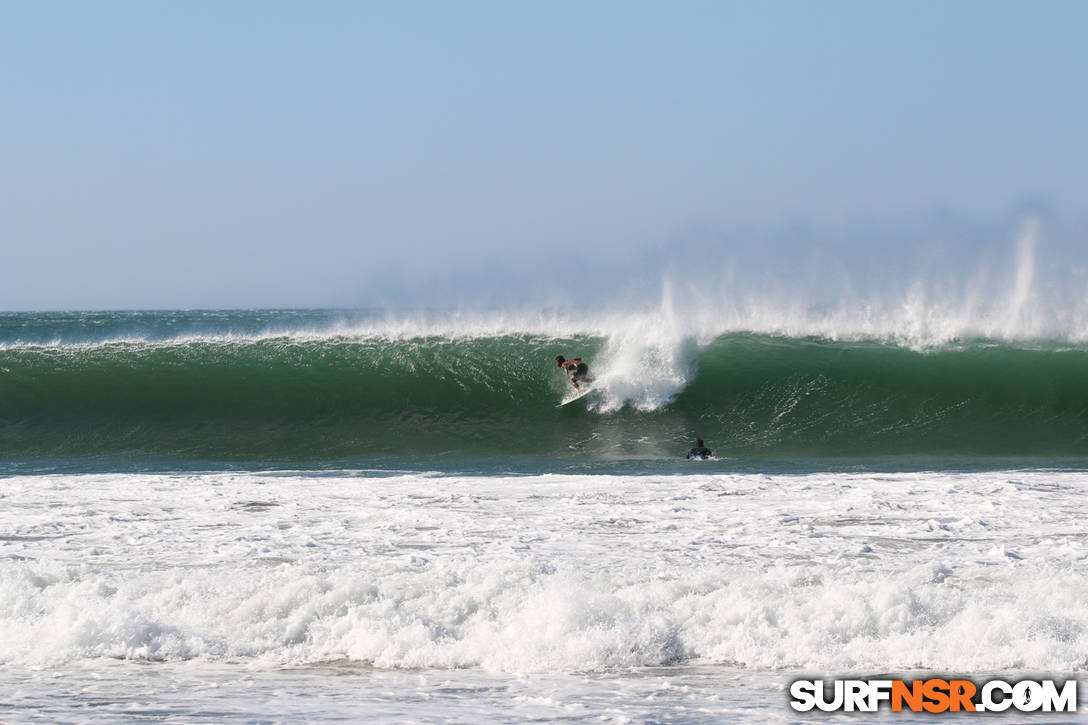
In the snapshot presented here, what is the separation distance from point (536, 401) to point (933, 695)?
1233cm

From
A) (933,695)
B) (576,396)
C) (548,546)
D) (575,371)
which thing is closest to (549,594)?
(548,546)

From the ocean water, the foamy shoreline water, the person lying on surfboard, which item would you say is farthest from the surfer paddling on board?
the person lying on surfboard

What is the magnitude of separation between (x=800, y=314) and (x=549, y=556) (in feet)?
53.1

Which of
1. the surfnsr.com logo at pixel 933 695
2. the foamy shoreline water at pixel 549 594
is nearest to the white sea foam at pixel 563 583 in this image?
the foamy shoreline water at pixel 549 594

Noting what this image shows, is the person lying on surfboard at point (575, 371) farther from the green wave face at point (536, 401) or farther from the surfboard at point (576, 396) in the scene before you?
the green wave face at point (536, 401)

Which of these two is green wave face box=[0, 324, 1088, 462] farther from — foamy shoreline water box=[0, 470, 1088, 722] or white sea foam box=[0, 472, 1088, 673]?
foamy shoreline water box=[0, 470, 1088, 722]

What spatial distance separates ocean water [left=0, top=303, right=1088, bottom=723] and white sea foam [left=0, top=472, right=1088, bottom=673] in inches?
0.8

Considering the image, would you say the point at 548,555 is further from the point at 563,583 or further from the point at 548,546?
the point at 563,583

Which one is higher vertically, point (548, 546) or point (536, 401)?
point (536, 401)

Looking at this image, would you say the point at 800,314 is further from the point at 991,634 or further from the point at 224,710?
the point at 224,710

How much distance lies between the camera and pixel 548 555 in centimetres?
670

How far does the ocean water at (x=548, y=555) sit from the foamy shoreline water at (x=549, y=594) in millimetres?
20

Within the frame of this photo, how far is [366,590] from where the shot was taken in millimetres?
5773

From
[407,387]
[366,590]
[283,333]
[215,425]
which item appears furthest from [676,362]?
[366,590]
